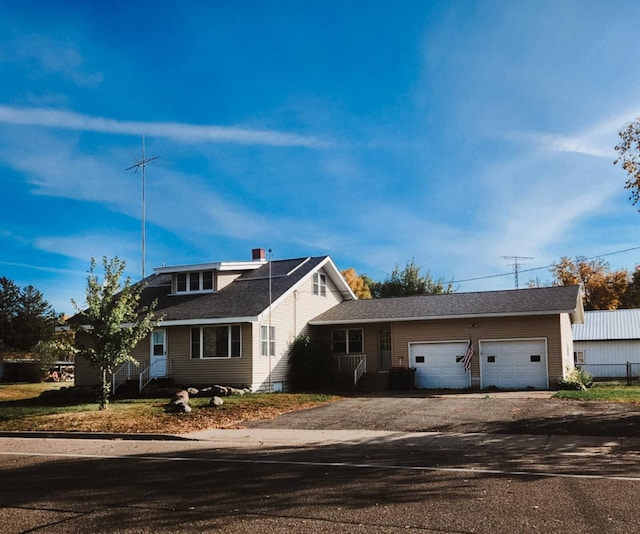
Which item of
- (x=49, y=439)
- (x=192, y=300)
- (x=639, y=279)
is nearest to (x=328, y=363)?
(x=192, y=300)

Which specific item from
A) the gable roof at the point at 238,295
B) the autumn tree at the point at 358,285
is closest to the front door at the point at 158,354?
the gable roof at the point at 238,295

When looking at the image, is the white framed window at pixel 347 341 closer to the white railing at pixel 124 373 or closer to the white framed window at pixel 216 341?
the white framed window at pixel 216 341

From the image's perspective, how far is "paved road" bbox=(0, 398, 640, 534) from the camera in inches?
254

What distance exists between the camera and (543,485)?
26.3 ft

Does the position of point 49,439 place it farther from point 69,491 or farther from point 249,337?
point 249,337

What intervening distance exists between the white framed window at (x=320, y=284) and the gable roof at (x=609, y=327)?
16.9m

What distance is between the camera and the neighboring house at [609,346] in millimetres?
36875

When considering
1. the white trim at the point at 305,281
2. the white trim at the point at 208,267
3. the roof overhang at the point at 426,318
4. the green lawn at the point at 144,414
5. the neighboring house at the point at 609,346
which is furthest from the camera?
the neighboring house at the point at 609,346

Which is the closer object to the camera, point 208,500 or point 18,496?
point 208,500

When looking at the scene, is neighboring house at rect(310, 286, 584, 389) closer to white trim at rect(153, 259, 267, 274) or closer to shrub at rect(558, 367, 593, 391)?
shrub at rect(558, 367, 593, 391)

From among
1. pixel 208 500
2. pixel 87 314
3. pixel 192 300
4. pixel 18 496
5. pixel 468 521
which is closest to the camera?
pixel 468 521

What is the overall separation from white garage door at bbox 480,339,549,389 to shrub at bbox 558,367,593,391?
0.72 m

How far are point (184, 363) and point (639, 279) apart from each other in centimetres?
4683

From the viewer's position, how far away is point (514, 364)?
1011 inches
